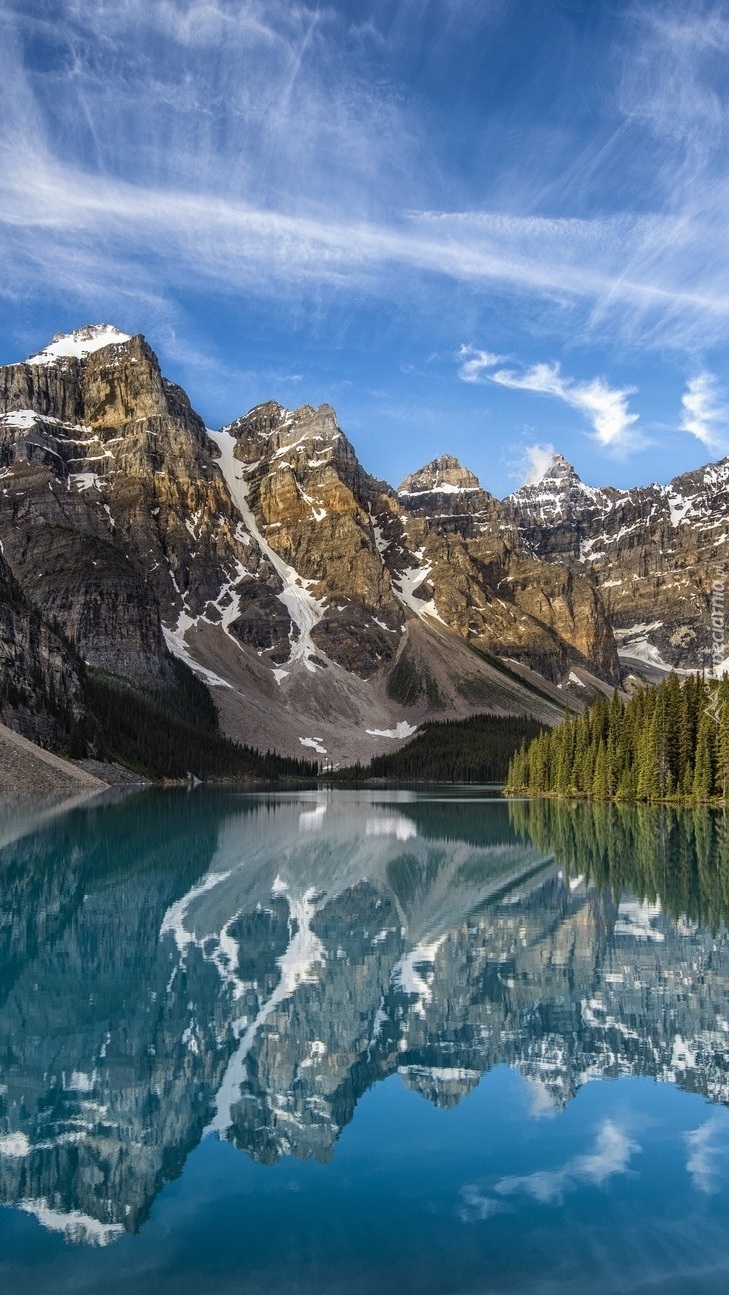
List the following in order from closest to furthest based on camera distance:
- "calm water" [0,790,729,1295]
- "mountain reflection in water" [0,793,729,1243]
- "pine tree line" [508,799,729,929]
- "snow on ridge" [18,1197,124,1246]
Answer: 1. "calm water" [0,790,729,1295]
2. "snow on ridge" [18,1197,124,1246]
3. "mountain reflection in water" [0,793,729,1243]
4. "pine tree line" [508,799,729,929]

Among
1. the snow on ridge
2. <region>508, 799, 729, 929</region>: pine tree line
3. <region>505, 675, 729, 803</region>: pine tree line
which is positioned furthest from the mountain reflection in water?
<region>505, 675, 729, 803</region>: pine tree line

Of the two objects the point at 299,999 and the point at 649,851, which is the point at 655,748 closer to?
the point at 649,851

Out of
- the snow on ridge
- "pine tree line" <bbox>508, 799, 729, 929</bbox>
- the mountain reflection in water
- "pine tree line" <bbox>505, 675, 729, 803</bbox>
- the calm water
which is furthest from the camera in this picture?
"pine tree line" <bbox>505, 675, 729, 803</bbox>

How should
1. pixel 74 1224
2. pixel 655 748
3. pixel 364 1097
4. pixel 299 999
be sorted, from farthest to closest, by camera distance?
pixel 655 748 < pixel 299 999 < pixel 364 1097 < pixel 74 1224

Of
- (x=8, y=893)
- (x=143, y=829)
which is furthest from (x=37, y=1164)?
(x=143, y=829)

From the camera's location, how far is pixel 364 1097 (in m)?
13.9

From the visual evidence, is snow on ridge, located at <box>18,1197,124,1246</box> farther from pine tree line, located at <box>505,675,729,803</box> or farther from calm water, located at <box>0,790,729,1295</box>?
pine tree line, located at <box>505,675,729,803</box>

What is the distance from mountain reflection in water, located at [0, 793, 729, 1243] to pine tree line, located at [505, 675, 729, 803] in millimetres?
45124

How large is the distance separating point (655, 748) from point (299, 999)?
74944 mm

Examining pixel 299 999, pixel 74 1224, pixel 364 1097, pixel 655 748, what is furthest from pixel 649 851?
pixel 655 748

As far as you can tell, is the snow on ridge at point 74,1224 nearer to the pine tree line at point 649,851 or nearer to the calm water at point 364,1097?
the calm water at point 364,1097

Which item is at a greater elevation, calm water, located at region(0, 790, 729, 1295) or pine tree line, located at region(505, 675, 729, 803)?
pine tree line, located at region(505, 675, 729, 803)

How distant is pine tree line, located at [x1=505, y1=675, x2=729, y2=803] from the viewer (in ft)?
274

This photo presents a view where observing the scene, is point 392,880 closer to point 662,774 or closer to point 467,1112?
point 467,1112
